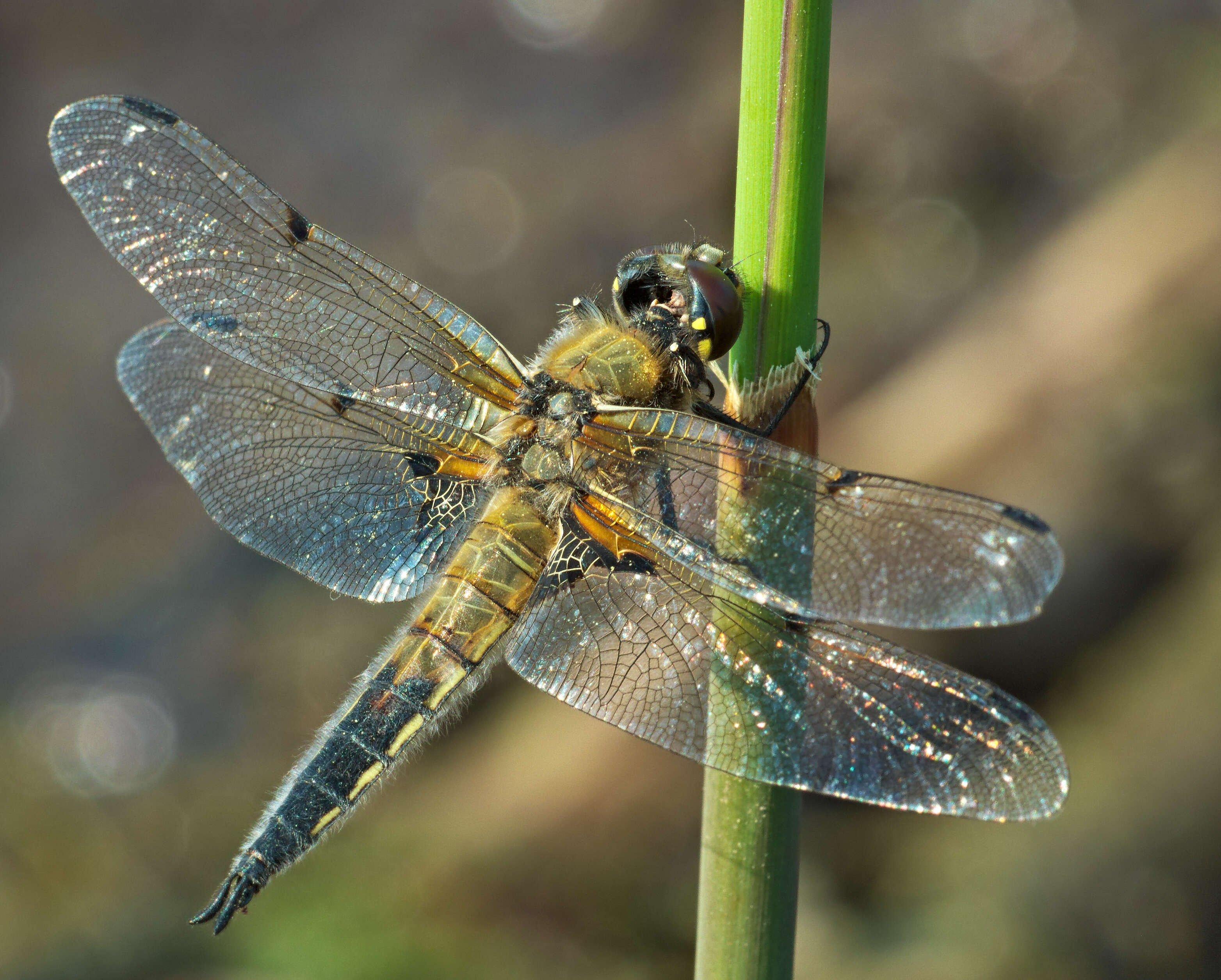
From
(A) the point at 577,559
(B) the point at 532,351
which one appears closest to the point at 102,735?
(B) the point at 532,351

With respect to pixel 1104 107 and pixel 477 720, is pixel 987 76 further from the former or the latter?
pixel 477 720

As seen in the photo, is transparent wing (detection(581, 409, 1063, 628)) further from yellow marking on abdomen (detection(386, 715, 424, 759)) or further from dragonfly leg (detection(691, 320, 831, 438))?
yellow marking on abdomen (detection(386, 715, 424, 759))

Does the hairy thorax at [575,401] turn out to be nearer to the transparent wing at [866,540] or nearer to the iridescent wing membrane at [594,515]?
the iridescent wing membrane at [594,515]

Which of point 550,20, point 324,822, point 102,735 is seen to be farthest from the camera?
point 550,20

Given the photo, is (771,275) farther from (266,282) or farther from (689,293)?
(266,282)

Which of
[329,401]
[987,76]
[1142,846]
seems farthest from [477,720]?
[987,76]

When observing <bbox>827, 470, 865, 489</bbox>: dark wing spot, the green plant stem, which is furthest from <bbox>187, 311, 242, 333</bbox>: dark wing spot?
<bbox>827, 470, 865, 489</bbox>: dark wing spot
